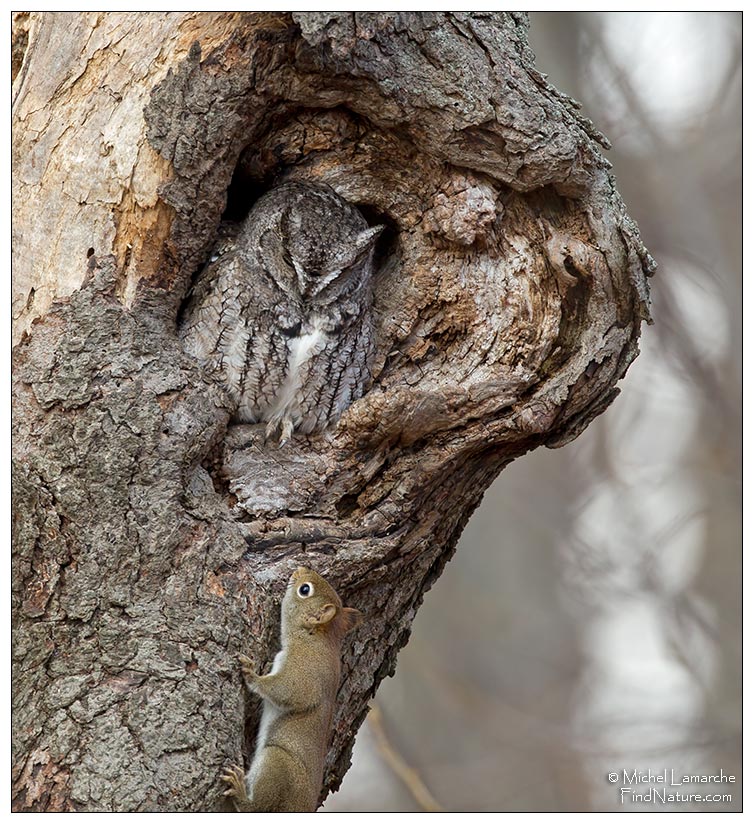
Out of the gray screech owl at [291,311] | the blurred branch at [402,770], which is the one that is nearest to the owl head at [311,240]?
the gray screech owl at [291,311]

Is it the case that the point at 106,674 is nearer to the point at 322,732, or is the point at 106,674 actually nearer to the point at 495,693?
the point at 322,732

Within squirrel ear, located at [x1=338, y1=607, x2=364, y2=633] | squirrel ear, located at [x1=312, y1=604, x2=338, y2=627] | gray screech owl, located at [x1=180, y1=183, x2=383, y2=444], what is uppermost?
gray screech owl, located at [x1=180, y1=183, x2=383, y2=444]

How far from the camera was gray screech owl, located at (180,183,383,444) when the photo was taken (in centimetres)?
289

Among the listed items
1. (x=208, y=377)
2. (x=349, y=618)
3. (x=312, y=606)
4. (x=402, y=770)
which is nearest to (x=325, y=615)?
(x=312, y=606)

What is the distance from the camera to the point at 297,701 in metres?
2.30

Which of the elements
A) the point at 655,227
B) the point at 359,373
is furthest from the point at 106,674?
the point at 655,227

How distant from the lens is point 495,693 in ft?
24.3

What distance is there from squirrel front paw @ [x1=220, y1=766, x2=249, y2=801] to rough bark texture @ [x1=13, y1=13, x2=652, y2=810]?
0.08ft

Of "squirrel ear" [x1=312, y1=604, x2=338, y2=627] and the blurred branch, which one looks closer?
"squirrel ear" [x1=312, y1=604, x2=338, y2=627]

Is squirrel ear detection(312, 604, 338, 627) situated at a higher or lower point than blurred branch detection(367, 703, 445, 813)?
lower

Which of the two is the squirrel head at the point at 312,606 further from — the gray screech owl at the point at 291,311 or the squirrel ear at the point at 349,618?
the gray screech owl at the point at 291,311

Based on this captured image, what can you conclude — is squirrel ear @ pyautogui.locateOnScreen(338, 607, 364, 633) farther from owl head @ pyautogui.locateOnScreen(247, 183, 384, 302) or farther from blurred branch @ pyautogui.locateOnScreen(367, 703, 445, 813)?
blurred branch @ pyautogui.locateOnScreen(367, 703, 445, 813)

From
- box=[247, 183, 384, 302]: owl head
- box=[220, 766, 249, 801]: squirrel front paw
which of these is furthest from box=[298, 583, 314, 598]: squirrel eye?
box=[247, 183, 384, 302]: owl head

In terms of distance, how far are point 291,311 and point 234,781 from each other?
4.94ft
